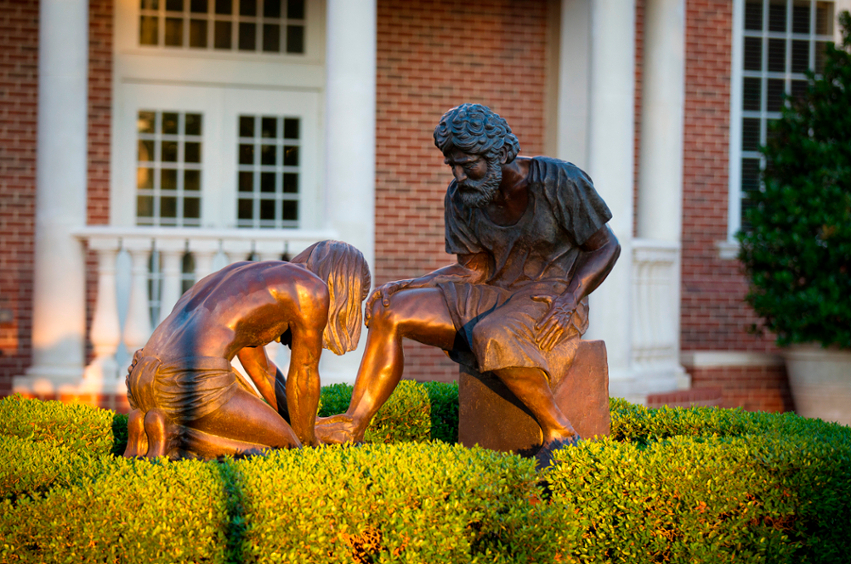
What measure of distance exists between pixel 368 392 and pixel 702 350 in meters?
6.32

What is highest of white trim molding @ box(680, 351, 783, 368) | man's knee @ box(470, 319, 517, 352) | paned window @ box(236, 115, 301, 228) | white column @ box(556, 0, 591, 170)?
white column @ box(556, 0, 591, 170)

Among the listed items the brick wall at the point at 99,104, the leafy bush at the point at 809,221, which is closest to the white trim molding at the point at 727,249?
the leafy bush at the point at 809,221

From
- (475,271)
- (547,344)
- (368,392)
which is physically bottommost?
(368,392)

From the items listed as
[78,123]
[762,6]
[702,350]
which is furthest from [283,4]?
[702,350]

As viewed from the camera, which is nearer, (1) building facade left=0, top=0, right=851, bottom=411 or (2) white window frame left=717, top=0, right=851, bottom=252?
(1) building facade left=0, top=0, right=851, bottom=411

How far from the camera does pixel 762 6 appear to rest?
9.15 m

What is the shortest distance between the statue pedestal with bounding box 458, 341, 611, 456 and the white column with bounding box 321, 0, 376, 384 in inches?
111

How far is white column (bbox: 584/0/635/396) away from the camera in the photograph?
6895 mm

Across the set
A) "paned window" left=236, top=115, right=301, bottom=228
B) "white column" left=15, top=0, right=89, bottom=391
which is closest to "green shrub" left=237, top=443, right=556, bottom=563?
"white column" left=15, top=0, right=89, bottom=391

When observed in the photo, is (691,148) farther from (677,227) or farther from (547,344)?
(547,344)

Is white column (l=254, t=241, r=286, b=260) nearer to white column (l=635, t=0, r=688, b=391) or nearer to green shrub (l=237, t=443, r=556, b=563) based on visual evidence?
white column (l=635, t=0, r=688, b=391)

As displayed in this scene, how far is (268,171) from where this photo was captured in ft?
28.8

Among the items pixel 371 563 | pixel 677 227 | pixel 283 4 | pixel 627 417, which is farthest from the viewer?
pixel 283 4

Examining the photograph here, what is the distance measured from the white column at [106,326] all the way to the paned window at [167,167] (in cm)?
214
